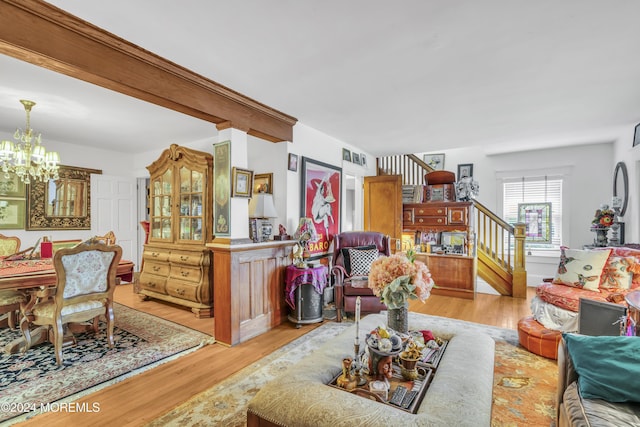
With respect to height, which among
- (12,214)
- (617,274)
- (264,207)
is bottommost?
(617,274)

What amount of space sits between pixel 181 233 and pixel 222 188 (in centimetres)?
163

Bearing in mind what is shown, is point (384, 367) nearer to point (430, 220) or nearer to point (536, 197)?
point (430, 220)

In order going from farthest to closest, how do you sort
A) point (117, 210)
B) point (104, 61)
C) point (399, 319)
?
1. point (117, 210)
2. point (104, 61)
3. point (399, 319)

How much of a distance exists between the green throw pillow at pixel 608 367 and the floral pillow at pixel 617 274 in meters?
2.03

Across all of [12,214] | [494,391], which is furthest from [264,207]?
[12,214]

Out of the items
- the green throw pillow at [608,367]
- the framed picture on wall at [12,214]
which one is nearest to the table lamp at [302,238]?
the green throw pillow at [608,367]

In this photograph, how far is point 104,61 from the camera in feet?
6.49

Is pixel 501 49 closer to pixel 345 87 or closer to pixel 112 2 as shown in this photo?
pixel 345 87

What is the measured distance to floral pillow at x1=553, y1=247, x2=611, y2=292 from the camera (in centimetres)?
294

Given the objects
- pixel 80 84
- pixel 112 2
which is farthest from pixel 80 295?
pixel 112 2

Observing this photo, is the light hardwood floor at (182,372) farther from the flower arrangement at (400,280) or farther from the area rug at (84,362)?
the flower arrangement at (400,280)

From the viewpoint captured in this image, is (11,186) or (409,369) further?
(11,186)

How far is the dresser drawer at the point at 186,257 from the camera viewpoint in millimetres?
3906

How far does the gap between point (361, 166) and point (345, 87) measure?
2661 mm
